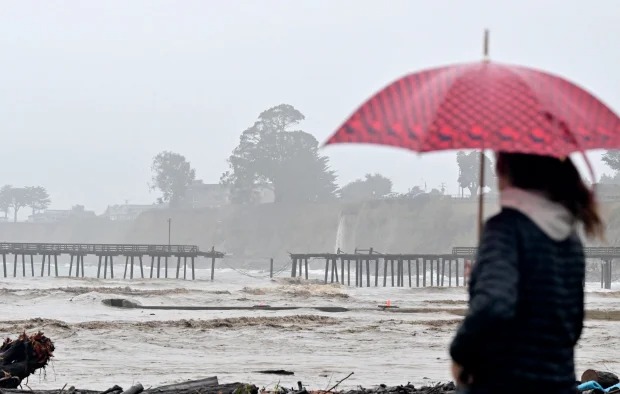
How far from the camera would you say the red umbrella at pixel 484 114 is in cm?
323

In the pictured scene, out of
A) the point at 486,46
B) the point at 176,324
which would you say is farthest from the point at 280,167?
the point at 486,46

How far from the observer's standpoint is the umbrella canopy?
→ 3.23m

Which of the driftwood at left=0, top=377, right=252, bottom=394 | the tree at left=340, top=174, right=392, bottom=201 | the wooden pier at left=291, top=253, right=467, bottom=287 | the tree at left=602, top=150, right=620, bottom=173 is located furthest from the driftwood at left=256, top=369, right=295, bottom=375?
the tree at left=340, top=174, right=392, bottom=201

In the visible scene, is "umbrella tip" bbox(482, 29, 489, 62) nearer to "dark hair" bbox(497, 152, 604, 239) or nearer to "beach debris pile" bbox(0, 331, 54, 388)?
"dark hair" bbox(497, 152, 604, 239)

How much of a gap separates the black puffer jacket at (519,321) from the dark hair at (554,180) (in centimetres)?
17

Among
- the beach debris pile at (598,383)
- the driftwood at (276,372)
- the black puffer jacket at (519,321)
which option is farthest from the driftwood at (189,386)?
the driftwood at (276,372)

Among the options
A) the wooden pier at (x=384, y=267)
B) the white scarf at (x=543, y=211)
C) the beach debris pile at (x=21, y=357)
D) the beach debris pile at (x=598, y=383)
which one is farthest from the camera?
the wooden pier at (x=384, y=267)

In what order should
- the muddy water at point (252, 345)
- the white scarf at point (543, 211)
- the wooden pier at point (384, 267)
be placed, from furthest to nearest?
the wooden pier at point (384, 267), the muddy water at point (252, 345), the white scarf at point (543, 211)

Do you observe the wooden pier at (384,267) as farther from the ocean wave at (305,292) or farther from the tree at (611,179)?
the tree at (611,179)

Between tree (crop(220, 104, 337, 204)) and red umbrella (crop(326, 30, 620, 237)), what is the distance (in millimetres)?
134392

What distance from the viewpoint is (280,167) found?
454 ft

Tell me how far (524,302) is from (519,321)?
2.4 inches

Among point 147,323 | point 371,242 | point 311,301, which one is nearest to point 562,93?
point 147,323

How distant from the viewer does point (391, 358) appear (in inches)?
680
